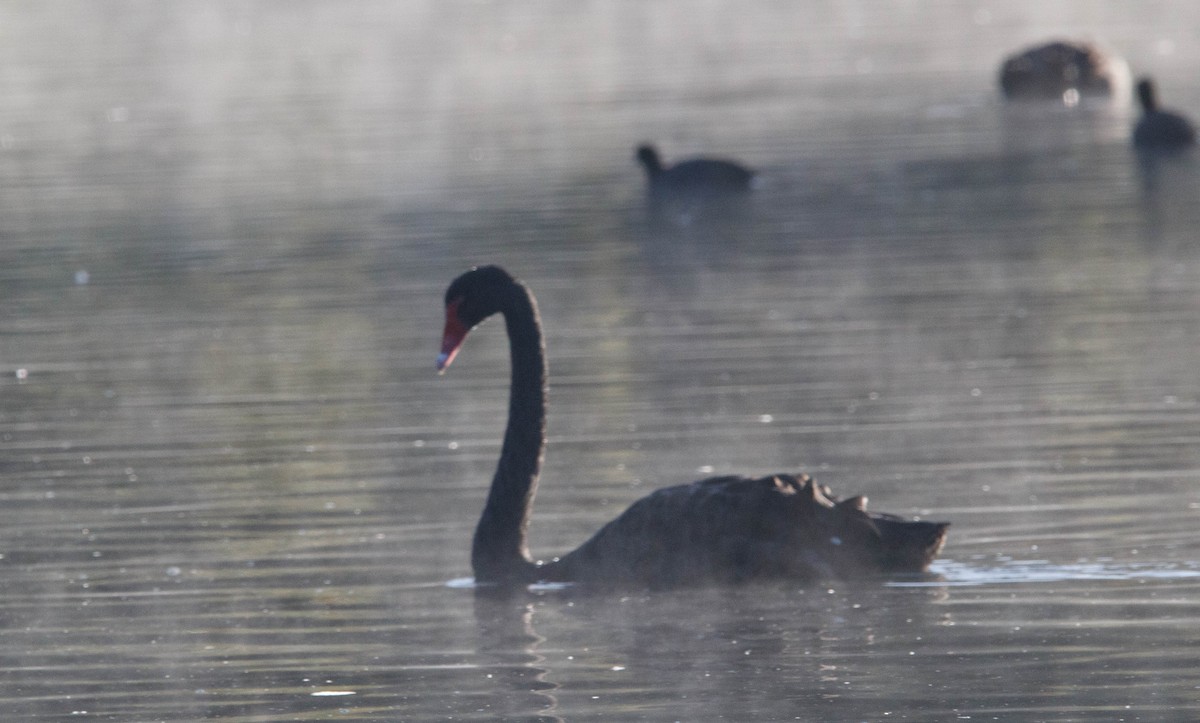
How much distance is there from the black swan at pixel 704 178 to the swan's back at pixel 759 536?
15.7m

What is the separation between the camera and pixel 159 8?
3374 inches

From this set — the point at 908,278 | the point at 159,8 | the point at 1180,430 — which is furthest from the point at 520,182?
the point at 159,8

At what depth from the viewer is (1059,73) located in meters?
35.2

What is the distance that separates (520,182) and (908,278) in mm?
9172

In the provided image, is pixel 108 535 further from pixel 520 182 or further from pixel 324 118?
pixel 324 118

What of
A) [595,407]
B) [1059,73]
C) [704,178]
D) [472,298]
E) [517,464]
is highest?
[472,298]

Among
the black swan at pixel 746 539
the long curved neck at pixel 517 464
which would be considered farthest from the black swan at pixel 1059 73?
the black swan at pixel 746 539

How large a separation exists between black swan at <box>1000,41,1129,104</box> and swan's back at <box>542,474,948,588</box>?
26.2 m

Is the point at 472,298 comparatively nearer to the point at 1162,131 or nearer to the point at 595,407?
the point at 595,407

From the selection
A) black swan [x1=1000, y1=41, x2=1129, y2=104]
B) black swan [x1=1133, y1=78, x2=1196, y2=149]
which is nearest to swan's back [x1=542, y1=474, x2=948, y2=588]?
black swan [x1=1133, y1=78, x2=1196, y2=149]

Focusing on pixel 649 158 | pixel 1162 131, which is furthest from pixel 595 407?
pixel 1162 131

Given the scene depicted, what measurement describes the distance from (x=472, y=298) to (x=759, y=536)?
192cm

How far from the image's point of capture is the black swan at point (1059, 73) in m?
34.8

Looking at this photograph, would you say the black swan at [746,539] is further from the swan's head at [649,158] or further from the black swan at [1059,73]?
the black swan at [1059,73]
